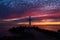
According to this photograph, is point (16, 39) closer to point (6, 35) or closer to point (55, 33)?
point (6, 35)

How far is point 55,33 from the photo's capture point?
72.5ft

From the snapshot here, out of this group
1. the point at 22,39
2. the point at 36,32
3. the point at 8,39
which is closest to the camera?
the point at 8,39

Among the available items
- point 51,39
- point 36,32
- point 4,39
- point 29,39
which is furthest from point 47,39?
point 36,32

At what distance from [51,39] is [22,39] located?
3.19 m

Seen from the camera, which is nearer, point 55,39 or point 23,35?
point 55,39

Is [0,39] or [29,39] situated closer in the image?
[0,39]

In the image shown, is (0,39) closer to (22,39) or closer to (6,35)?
(6,35)

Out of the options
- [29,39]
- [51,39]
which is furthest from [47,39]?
[29,39]

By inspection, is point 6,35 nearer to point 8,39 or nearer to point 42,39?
point 8,39

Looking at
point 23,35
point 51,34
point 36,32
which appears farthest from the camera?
point 36,32

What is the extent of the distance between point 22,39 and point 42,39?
2.21 meters

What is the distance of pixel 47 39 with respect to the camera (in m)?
19.4

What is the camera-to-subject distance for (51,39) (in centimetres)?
1958

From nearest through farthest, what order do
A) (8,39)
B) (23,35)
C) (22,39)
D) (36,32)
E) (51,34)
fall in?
(8,39), (22,39), (23,35), (51,34), (36,32)
